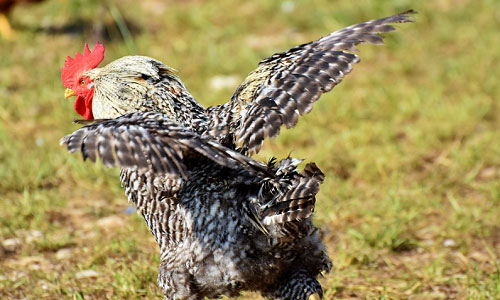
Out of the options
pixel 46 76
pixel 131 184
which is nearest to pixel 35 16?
pixel 46 76

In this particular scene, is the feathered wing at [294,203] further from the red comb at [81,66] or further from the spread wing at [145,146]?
the red comb at [81,66]

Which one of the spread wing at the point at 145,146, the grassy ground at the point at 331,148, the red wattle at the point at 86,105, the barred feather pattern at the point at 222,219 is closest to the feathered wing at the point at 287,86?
the barred feather pattern at the point at 222,219

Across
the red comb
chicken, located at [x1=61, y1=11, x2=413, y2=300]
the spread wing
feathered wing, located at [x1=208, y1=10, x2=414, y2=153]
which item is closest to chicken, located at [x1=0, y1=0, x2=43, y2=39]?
the red comb

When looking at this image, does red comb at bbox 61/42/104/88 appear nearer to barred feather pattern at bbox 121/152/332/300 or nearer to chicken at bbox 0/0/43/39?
barred feather pattern at bbox 121/152/332/300

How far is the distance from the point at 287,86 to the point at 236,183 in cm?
53

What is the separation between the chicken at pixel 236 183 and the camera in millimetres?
3418

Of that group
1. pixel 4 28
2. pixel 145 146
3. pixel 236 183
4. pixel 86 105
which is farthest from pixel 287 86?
pixel 4 28

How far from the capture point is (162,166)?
3.03 metres

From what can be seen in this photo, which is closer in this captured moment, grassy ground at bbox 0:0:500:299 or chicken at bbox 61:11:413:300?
chicken at bbox 61:11:413:300

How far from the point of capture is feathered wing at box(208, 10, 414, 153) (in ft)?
11.4

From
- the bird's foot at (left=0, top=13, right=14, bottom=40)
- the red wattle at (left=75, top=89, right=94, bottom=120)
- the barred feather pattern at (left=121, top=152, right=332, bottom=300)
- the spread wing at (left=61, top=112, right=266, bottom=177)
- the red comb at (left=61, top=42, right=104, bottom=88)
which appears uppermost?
the bird's foot at (left=0, top=13, right=14, bottom=40)

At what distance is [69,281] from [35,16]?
548 cm

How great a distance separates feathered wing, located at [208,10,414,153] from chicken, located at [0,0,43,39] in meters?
5.30

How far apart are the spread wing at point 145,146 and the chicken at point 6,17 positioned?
5.70m
